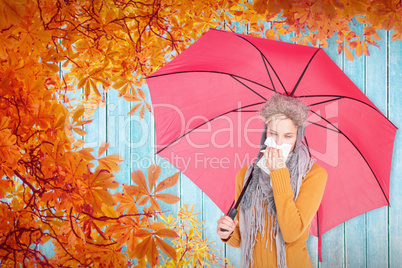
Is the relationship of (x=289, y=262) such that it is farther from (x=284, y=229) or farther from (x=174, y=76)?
(x=174, y=76)

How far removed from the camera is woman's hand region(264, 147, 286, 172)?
1151 mm

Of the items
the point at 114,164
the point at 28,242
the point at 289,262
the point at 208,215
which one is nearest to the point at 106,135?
the point at 208,215

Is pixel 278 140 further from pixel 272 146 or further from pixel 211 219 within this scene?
pixel 211 219

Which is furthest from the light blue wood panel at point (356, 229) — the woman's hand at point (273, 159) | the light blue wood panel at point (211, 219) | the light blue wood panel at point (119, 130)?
the light blue wood panel at point (119, 130)

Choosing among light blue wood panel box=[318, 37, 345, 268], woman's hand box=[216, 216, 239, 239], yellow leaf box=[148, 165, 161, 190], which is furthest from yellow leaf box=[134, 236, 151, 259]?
light blue wood panel box=[318, 37, 345, 268]

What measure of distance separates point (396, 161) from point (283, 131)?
2.88 ft

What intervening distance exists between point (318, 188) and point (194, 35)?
760 millimetres

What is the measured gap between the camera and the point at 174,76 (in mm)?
1312

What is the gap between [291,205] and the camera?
3.61 ft

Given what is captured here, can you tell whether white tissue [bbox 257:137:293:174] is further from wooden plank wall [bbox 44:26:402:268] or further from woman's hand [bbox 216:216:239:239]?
wooden plank wall [bbox 44:26:402:268]

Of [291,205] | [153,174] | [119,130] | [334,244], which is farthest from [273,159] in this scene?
[119,130]

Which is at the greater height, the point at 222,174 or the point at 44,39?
the point at 44,39

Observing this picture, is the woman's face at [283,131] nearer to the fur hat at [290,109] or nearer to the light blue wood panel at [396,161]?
the fur hat at [290,109]

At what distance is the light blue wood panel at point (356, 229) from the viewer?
1.80 metres
